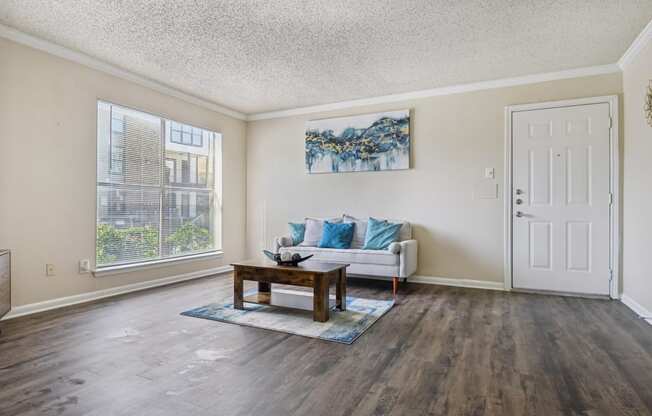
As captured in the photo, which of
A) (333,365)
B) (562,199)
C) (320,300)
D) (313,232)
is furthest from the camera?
(313,232)

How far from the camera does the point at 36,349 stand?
2.42 metres

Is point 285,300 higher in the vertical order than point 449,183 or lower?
lower

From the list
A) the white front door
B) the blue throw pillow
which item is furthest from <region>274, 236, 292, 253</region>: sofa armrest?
the white front door

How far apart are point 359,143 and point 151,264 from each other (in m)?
3.04

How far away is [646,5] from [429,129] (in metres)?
2.29

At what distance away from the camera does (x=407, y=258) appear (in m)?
4.20

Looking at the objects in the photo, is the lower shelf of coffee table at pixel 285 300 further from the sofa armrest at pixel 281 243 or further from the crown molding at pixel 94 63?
the crown molding at pixel 94 63

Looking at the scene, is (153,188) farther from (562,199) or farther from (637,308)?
(637,308)

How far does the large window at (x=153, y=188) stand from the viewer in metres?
4.01

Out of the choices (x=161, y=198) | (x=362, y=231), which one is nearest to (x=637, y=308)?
(x=362, y=231)

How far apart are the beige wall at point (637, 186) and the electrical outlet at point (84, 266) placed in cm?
514

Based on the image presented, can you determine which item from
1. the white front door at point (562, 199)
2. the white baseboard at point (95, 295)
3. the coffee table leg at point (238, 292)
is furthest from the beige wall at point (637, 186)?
the white baseboard at point (95, 295)

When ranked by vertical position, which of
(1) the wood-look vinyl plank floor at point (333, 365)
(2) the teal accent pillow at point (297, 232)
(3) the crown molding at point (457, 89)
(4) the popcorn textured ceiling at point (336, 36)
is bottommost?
(1) the wood-look vinyl plank floor at point (333, 365)

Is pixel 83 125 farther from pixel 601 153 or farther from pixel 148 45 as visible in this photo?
pixel 601 153
